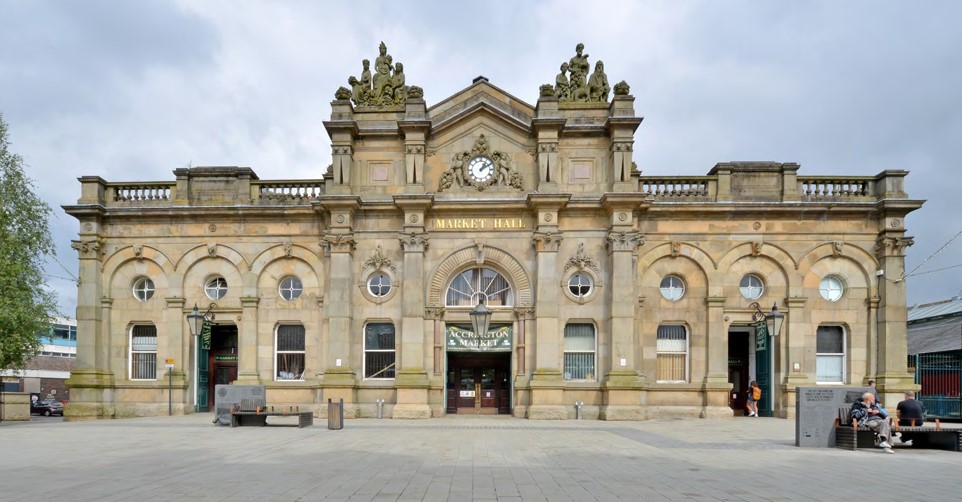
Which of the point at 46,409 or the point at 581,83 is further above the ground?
the point at 581,83

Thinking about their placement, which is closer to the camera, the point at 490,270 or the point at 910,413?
the point at 910,413

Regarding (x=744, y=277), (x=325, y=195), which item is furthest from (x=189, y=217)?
(x=744, y=277)

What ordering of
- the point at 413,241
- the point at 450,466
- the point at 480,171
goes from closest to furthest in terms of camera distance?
the point at 450,466 → the point at 413,241 → the point at 480,171

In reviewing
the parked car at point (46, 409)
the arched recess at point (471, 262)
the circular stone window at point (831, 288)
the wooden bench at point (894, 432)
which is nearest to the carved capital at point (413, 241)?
the arched recess at point (471, 262)

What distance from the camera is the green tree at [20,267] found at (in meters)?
25.0

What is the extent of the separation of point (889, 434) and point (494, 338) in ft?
47.1

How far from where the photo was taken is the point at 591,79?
92.7 ft

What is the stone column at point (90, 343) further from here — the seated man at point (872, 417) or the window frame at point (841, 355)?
the window frame at point (841, 355)

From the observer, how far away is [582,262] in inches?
1066

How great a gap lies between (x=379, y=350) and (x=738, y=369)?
49.9ft

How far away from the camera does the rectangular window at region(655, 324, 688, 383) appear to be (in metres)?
27.4

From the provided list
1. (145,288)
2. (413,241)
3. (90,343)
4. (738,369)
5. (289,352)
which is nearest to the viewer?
(413,241)

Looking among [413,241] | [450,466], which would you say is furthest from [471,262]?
[450,466]

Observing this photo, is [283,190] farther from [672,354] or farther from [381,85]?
[672,354]
